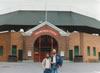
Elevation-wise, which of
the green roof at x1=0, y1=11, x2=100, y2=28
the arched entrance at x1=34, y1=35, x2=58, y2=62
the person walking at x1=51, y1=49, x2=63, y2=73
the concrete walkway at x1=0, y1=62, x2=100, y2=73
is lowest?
the concrete walkway at x1=0, y1=62, x2=100, y2=73

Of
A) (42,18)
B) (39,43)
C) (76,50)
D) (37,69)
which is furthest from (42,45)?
(37,69)

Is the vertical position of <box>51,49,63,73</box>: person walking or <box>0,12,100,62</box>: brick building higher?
<box>0,12,100,62</box>: brick building

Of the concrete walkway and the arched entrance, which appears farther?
the arched entrance

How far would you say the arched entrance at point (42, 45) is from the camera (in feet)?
121

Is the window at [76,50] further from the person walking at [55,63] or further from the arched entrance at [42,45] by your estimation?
the person walking at [55,63]

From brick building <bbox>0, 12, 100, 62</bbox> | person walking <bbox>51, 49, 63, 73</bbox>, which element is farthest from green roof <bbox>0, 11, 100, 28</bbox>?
person walking <bbox>51, 49, 63, 73</bbox>

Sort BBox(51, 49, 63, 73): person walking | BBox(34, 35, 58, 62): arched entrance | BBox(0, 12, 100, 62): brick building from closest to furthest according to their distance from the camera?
BBox(51, 49, 63, 73): person walking < BBox(0, 12, 100, 62): brick building < BBox(34, 35, 58, 62): arched entrance

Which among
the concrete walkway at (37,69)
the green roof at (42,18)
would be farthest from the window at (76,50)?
the concrete walkway at (37,69)

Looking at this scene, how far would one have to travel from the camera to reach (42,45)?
3697 centimetres

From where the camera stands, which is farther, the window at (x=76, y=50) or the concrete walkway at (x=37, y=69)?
the window at (x=76, y=50)

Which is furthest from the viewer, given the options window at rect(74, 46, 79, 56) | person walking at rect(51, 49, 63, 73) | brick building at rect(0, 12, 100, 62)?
window at rect(74, 46, 79, 56)

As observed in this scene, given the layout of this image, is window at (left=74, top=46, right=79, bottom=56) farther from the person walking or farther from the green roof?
the person walking

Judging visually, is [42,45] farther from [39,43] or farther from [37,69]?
[37,69]

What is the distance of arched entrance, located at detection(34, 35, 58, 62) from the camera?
36.8 m
